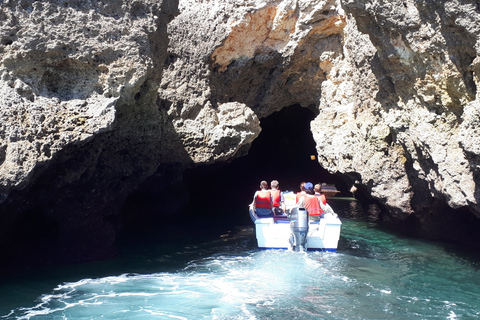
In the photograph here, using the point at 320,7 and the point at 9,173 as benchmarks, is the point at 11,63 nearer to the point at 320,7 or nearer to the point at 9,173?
the point at 9,173

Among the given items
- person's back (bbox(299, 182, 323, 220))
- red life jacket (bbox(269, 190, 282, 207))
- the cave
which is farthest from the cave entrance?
person's back (bbox(299, 182, 323, 220))

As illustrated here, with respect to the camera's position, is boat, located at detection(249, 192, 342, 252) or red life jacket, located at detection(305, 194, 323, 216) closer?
boat, located at detection(249, 192, 342, 252)

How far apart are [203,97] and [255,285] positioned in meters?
4.84

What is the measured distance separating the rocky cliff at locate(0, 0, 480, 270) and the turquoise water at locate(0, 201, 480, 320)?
1.01m

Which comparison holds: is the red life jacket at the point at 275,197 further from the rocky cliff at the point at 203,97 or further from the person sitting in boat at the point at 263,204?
the rocky cliff at the point at 203,97

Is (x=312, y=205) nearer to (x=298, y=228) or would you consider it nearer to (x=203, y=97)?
(x=298, y=228)

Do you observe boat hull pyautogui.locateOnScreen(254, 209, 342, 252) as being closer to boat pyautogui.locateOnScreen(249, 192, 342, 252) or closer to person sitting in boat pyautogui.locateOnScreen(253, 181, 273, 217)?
boat pyautogui.locateOnScreen(249, 192, 342, 252)

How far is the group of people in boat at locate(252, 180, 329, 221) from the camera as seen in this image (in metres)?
9.99

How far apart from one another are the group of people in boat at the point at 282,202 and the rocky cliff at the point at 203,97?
130cm

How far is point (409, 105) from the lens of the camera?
9.57m

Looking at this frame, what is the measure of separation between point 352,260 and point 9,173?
20.0 feet

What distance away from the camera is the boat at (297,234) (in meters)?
9.73

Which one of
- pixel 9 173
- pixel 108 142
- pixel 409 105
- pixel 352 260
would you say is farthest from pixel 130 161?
pixel 409 105

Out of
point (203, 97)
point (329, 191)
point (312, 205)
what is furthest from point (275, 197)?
point (329, 191)
